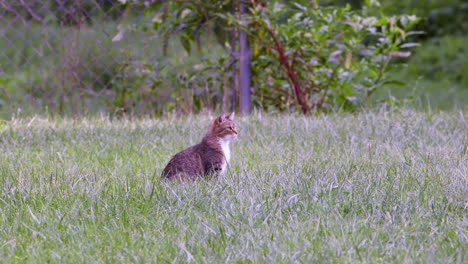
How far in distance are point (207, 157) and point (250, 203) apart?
95 cm

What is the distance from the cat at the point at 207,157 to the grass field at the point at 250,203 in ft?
0.40

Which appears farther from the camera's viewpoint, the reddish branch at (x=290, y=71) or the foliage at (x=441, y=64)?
the foliage at (x=441, y=64)

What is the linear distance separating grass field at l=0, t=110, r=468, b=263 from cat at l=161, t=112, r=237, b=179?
12 cm

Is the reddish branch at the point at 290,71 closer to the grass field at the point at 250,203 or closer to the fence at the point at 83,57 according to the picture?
the fence at the point at 83,57

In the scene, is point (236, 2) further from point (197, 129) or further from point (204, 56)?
point (197, 129)

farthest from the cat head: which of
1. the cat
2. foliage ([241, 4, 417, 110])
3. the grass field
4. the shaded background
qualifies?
the shaded background

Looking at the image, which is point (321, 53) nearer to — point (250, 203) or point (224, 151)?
point (224, 151)

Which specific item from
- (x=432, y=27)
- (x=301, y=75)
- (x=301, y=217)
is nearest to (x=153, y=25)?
(x=301, y=75)

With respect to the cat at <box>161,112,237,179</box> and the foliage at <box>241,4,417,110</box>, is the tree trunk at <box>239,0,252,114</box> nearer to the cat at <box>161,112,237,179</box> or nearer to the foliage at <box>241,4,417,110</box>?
the foliage at <box>241,4,417,110</box>

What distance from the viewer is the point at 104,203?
312 cm

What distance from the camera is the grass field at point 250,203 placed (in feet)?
8.18

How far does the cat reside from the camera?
377 cm

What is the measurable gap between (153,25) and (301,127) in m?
2.22

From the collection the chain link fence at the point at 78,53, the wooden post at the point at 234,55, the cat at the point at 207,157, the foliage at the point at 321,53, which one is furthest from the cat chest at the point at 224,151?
the chain link fence at the point at 78,53
